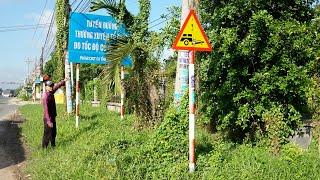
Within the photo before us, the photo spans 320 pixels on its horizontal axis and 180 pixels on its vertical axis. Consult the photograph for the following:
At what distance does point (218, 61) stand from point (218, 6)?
4.20ft

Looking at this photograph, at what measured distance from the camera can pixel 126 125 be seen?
45.0ft

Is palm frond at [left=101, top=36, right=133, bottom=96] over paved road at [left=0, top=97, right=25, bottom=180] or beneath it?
over

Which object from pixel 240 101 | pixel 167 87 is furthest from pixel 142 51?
pixel 240 101

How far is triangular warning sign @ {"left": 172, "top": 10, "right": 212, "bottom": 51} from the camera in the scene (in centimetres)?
745

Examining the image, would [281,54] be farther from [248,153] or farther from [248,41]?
[248,153]

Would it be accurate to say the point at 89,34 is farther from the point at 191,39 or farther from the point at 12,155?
the point at 191,39

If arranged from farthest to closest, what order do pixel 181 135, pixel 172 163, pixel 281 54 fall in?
pixel 281 54, pixel 181 135, pixel 172 163

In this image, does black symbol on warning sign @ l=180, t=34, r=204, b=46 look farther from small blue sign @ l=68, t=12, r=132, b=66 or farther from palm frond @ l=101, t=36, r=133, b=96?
small blue sign @ l=68, t=12, r=132, b=66

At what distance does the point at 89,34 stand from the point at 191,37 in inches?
300

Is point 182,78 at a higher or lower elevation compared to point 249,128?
higher

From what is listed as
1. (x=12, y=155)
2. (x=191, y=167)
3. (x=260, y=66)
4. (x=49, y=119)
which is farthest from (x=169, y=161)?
(x=12, y=155)

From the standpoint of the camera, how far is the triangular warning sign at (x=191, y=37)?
745 cm

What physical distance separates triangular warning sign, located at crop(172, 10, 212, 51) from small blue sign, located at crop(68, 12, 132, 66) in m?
6.85

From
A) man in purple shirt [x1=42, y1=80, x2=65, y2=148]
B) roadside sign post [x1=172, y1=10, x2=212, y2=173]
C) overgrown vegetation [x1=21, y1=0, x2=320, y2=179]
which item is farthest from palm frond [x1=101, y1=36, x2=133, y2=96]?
roadside sign post [x1=172, y1=10, x2=212, y2=173]
